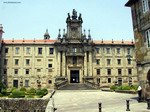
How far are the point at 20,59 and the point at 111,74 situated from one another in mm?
23809

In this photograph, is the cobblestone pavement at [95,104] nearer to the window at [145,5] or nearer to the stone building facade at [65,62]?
the window at [145,5]

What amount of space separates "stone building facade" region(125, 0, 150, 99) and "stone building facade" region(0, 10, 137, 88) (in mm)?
31686

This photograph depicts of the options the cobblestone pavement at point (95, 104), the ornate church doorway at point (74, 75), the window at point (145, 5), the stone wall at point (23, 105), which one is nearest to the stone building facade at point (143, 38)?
the window at point (145, 5)

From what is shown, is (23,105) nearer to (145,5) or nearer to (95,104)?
(95,104)

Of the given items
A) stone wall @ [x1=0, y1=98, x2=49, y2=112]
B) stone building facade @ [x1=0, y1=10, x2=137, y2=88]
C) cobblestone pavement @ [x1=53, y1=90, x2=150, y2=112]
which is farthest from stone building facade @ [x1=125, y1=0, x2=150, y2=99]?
stone building facade @ [x1=0, y1=10, x2=137, y2=88]

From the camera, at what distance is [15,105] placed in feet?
72.4

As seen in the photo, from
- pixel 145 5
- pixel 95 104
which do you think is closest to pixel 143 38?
pixel 145 5

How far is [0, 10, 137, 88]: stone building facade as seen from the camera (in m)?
51.3

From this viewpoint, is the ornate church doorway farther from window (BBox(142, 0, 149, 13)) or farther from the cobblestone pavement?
window (BBox(142, 0, 149, 13))

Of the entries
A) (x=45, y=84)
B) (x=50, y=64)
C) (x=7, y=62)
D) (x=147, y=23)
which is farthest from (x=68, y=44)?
(x=147, y=23)

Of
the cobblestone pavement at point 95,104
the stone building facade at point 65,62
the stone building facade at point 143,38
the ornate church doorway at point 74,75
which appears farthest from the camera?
the ornate church doorway at point 74,75

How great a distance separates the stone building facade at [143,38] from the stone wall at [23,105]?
9794 mm

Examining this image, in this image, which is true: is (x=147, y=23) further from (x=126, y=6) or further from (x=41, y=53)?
(x=41, y=53)

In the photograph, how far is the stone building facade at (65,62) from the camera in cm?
5134
